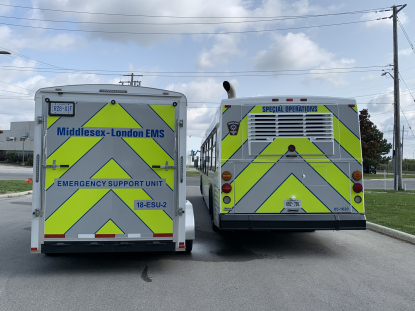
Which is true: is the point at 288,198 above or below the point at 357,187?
below

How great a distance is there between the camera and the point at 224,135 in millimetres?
6820

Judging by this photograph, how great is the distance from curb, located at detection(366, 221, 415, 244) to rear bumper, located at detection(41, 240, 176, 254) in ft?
17.4

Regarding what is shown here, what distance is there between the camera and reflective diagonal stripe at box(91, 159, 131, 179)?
17.9 feet

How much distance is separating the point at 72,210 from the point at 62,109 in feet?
4.78

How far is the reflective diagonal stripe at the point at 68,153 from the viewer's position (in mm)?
5383

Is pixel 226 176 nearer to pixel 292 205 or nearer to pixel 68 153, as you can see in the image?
pixel 292 205

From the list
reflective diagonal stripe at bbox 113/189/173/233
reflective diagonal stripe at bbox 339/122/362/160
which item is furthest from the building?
reflective diagonal stripe at bbox 339/122/362/160

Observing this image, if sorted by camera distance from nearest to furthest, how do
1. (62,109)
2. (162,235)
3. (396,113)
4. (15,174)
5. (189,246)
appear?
(62,109), (162,235), (189,246), (396,113), (15,174)

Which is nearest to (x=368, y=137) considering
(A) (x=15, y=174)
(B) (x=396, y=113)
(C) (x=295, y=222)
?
(B) (x=396, y=113)

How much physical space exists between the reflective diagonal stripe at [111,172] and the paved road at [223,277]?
142 cm

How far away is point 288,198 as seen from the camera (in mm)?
6727

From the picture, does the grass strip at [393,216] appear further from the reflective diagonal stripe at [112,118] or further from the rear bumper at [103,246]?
the reflective diagonal stripe at [112,118]

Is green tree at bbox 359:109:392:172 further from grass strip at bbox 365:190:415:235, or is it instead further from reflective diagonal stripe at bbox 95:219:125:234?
reflective diagonal stripe at bbox 95:219:125:234

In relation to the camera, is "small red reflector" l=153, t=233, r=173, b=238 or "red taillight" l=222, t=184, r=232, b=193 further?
Result: "red taillight" l=222, t=184, r=232, b=193
